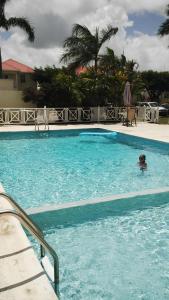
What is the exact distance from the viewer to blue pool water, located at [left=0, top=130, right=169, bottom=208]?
8227 mm

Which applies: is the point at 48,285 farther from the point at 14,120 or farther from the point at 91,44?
the point at 91,44

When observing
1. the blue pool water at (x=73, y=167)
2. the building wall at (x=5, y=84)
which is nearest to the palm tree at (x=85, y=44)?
the building wall at (x=5, y=84)

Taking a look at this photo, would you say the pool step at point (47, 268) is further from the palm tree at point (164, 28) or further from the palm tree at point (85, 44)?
the palm tree at point (164, 28)

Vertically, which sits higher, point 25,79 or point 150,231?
point 25,79

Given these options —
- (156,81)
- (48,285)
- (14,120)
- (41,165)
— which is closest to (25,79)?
(156,81)

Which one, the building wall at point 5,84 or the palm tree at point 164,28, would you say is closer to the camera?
the building wall at point 5,84

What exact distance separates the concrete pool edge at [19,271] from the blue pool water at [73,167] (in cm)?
331

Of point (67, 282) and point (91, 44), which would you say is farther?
point (91, 44)

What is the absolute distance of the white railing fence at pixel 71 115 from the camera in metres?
19.4

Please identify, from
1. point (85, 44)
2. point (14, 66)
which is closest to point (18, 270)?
point (85, 44)

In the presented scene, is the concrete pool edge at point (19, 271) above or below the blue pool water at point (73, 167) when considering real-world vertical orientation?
above

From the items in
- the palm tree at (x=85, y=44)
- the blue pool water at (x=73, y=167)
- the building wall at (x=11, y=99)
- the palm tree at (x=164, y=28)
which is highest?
the palm tree at (x=164, y=28)

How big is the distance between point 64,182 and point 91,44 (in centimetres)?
1562

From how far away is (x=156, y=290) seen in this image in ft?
14.1
